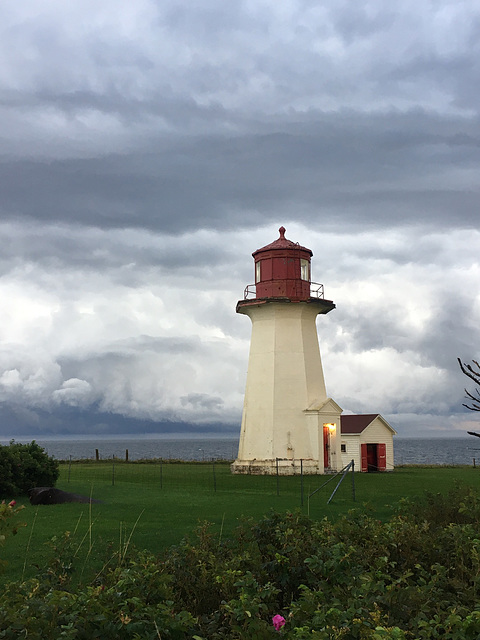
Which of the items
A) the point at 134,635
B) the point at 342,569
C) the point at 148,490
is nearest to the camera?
the point at 134,635

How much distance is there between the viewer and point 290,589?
27.5ft

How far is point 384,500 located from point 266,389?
1452 cm

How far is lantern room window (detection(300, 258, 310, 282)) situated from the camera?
122 ft

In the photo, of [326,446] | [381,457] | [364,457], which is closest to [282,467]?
[326,446]

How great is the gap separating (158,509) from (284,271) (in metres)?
20.0

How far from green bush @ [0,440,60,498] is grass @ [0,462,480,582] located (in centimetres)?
116

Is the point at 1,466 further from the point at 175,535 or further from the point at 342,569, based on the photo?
the point at 342,569

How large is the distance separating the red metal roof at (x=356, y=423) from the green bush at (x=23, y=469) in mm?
20971

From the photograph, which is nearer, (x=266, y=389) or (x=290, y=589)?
(x=290, y=589)

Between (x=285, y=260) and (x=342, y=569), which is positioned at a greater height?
(x=285, y=260)

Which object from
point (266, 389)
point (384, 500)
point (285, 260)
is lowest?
point (384, 500)

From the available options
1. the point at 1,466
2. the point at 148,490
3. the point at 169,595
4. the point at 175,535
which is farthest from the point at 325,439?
the point at 169,595

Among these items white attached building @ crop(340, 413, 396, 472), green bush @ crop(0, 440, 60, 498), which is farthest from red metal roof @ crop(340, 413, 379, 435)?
green bush @ crop(0, 440, 60, 498)

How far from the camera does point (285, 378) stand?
35.7m
